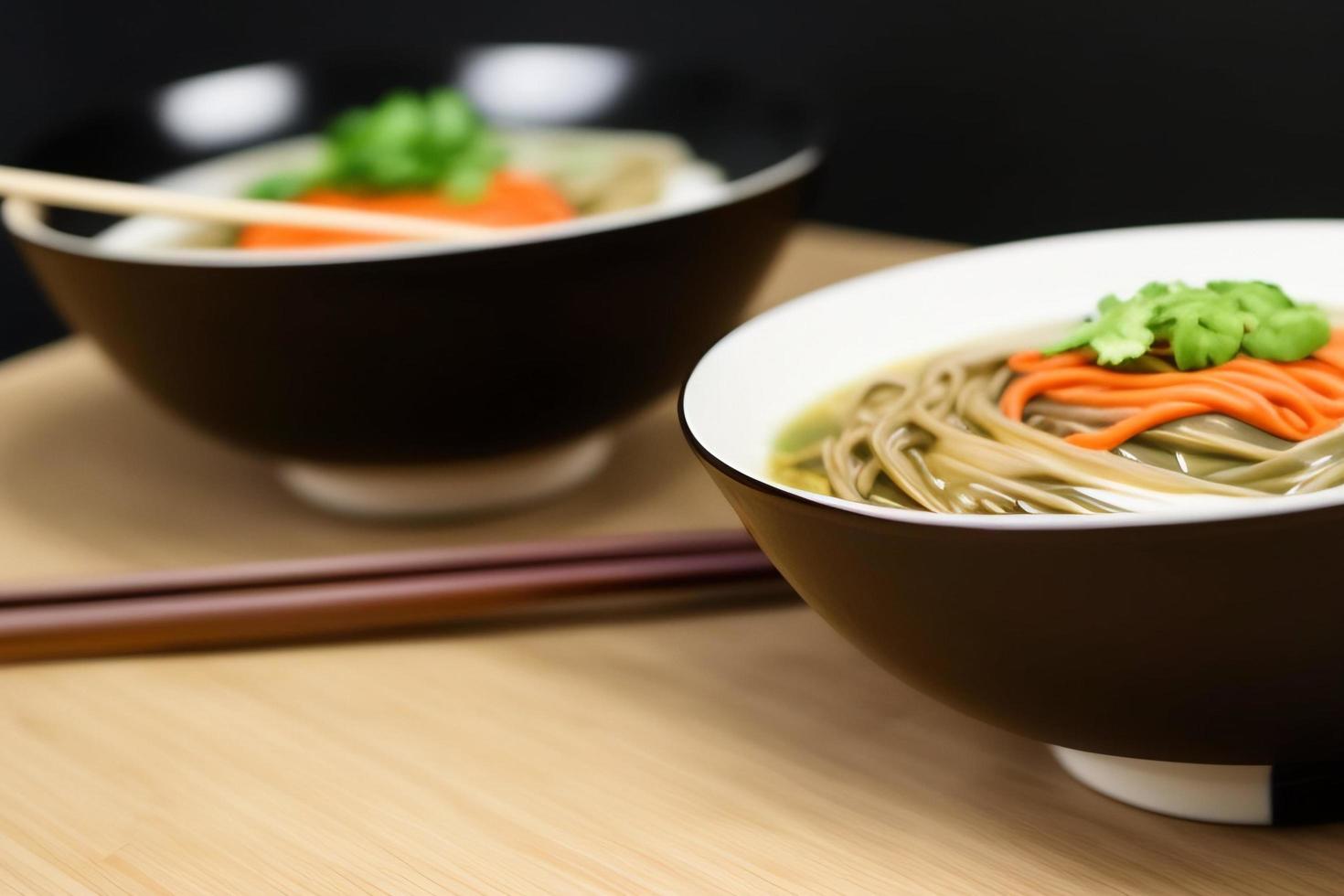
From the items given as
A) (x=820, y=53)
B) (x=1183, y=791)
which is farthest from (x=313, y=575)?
(x=820, y=53)

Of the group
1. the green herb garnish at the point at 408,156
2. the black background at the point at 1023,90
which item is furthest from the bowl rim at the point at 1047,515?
the black background at the point at 1023,90

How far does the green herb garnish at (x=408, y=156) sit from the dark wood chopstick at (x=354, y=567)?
42 cm

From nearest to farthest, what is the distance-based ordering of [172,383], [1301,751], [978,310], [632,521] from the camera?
1. [1301,751]
2. [978,310]
3. [172,383]
4. [632,521]

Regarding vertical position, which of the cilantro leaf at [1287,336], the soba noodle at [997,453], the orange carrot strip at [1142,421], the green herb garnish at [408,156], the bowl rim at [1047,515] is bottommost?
the soba noodle at [997,453]

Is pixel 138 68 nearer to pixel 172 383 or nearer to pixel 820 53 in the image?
pixel 820 53

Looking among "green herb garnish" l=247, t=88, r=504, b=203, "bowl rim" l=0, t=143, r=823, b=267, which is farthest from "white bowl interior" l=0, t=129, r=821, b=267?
"green herb garnish" l=247, t=88, r=504, b=203

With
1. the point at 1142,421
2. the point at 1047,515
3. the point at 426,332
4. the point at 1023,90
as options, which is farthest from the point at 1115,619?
the point at 1023,90

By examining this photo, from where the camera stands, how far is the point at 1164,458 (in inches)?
34.3

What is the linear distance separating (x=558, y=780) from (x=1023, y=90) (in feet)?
4.15

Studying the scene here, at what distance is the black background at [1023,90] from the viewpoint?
1723 millimetres

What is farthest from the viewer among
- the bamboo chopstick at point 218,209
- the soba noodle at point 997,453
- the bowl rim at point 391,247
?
the bamboo chopstick at point 218,209

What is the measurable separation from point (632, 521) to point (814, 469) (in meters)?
0.43

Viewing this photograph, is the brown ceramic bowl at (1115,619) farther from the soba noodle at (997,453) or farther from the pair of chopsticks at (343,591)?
the pair of chopsticks at (343,591)

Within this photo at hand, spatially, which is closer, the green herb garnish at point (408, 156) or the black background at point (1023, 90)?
the green herb garnish at point (408, 156)
